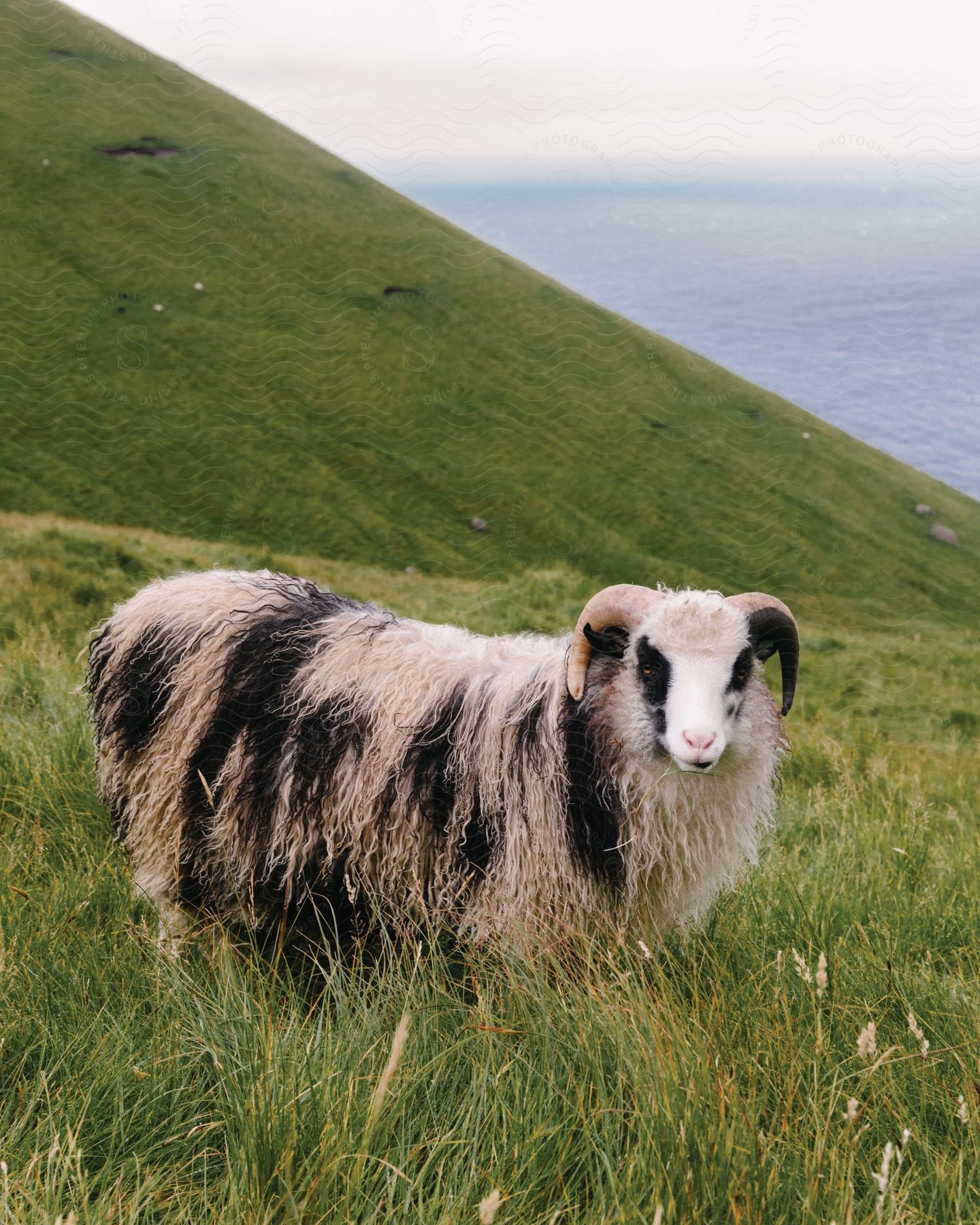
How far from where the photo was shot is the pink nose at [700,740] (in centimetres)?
390

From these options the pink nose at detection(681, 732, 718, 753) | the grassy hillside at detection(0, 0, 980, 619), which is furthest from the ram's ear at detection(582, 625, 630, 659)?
the grassy hillside at detection(0, 0, 980, 619)

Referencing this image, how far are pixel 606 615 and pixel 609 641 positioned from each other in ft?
0.42

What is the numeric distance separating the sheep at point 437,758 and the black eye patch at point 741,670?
0.01m

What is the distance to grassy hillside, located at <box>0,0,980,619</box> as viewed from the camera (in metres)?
35.0

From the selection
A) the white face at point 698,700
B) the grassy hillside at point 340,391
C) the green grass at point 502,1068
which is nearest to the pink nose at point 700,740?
the white face at point 698,700

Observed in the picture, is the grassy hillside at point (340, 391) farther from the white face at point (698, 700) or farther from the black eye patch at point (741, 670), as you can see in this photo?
the white face at point (698, 700)

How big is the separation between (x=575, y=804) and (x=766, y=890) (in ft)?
4.15

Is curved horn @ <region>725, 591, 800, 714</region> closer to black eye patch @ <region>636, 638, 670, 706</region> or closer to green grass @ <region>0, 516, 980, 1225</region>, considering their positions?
black eye patch @ <region>636, 638, 670, 706</region>

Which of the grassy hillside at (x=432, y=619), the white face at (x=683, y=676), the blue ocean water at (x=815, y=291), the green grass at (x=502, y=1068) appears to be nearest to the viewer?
the green grass at (x=502, y=1068)

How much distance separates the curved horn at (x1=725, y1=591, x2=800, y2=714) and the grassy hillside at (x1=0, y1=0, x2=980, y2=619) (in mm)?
28787

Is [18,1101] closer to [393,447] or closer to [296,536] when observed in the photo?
[296,536]

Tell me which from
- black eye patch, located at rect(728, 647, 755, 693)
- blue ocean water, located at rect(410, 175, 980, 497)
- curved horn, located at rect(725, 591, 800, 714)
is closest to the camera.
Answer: black eye patch, located at rect(728, 647, 755, 693)

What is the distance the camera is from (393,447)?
125 ft

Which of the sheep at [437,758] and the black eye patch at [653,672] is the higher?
the black eye patch at [653,672]
